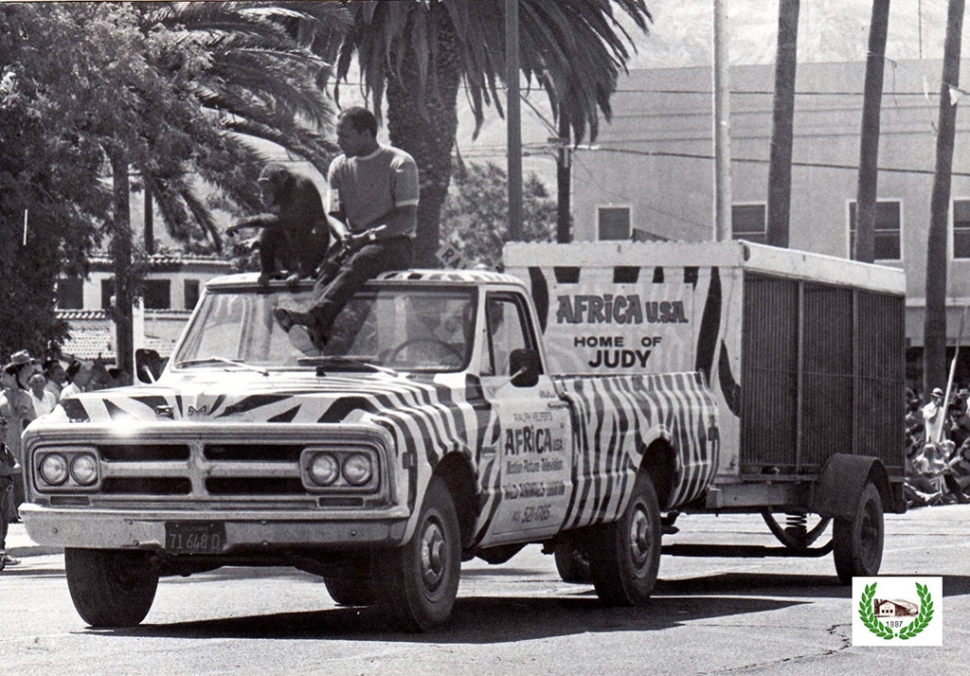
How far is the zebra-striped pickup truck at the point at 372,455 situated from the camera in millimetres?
11328

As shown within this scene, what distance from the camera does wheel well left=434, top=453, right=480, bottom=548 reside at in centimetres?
1209

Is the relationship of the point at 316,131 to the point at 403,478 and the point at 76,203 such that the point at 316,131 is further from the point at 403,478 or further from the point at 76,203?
the point at 403,478

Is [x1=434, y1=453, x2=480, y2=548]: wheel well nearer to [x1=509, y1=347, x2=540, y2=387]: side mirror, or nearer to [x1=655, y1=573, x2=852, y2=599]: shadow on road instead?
[x1=509, y1=347, x2=540, y2=387]: side mirror

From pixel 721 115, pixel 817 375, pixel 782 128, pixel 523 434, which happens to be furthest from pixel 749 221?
pixel 523 434

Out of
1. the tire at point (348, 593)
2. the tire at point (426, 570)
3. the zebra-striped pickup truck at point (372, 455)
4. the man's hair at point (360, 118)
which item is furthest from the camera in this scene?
the tire at point (348, 593)

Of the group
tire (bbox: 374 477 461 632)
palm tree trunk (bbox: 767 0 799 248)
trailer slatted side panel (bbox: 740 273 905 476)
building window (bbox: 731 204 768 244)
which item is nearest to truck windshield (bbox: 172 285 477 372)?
tire (bbox: 374 477 461 632)


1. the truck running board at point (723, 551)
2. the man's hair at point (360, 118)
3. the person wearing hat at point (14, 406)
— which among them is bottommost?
the truck running board at point (723, 551)

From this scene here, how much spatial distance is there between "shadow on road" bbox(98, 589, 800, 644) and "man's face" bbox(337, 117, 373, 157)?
2.83 m

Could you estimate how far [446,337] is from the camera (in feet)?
41.4

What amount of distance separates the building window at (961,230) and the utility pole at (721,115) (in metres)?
23.2

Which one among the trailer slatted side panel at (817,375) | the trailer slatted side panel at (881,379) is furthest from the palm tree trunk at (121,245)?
the trailer slatted side panel at (817,375)

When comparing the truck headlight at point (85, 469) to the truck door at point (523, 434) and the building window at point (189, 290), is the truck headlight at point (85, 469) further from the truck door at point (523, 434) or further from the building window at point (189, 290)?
the building window at point (189, 290)

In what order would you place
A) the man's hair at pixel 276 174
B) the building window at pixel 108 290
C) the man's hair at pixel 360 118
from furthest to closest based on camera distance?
the building window at pixel 108 290 → the man's hair at pixel 360 118 → the man's hair at pixel 276 174

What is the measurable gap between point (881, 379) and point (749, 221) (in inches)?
1259
